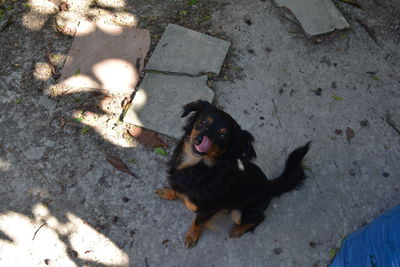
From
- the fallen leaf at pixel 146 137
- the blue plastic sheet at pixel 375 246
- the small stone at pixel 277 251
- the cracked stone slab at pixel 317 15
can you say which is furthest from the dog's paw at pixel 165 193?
the cracked stone slab at pixel 317 15

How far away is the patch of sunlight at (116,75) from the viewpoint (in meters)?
3.73

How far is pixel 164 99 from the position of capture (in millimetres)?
3660

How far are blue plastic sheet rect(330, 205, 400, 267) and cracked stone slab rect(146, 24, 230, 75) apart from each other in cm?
221

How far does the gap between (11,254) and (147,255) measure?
1196 millimetres

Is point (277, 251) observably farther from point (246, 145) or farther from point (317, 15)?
point (317, 15)

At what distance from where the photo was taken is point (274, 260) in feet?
10.1

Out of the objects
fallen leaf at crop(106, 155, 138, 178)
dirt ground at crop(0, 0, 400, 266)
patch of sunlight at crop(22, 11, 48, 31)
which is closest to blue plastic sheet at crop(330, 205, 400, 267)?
dirt ground at crop(0, 0, 400, 266)

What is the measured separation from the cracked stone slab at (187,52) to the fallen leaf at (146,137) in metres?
0.76

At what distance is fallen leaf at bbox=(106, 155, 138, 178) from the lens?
3.35 metres

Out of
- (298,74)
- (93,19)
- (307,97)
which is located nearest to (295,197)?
(307,97)

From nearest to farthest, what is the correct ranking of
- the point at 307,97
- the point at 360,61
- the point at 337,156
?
the point at 337,156 < the point at 307,97 < the point at 360,61

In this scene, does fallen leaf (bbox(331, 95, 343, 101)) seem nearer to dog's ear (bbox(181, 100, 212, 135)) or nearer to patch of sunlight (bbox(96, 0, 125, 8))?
dog's ear (bbox(181, 100, 212, 135))

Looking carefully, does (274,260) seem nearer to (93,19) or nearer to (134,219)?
(134,219)

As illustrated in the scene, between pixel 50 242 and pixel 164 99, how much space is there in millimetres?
1766
